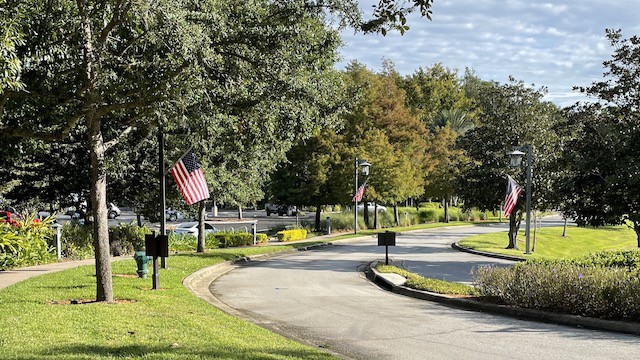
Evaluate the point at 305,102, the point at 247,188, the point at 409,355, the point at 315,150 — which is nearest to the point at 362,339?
the point at 409,355

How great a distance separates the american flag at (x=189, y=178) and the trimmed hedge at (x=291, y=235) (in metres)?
19.6

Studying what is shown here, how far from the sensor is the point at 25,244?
18.5 m

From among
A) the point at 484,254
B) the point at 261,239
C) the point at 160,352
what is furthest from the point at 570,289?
the point at 261,239

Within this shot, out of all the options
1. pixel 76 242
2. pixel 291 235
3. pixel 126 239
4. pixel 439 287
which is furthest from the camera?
pixel 291 235

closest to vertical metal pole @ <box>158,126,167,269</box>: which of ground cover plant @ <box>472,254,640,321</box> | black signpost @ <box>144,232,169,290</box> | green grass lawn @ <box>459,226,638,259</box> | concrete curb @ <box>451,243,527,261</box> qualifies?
black signpost @ <box>144,232,169,290</box>

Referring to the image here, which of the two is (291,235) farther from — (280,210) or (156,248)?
(280,210)

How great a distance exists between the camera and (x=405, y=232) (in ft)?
147

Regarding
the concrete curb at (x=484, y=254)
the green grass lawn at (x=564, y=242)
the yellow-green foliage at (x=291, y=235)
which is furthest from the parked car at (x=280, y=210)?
the concrete curb at (x=484, y=254)

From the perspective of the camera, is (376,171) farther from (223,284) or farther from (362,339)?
(362,339)

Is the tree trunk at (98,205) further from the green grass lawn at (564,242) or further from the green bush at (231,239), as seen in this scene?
the green grass lawn at (564,242)

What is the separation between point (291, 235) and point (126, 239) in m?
13.7

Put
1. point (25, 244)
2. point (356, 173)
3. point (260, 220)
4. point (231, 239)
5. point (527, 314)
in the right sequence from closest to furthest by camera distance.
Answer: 1. point (527, 314)
2. point (25, 244)
3. point (231, 239)
4. point (356, 173)
5. point (260, 220)

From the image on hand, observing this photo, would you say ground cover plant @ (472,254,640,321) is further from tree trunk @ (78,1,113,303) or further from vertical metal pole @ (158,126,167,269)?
tree trunk @ (78,1,113,303)

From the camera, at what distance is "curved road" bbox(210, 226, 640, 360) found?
912 cm
